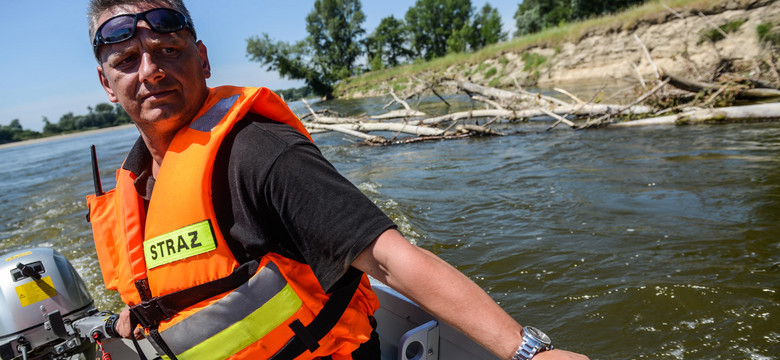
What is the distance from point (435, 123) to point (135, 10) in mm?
10528

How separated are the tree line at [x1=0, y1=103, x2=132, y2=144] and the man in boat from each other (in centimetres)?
8752

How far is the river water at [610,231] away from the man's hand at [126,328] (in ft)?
7.93

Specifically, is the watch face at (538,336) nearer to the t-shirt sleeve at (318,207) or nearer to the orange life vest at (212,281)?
the t-shirt sleeve at (318,207)

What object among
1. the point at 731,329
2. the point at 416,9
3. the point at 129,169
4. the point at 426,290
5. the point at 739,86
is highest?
the point at 416,9

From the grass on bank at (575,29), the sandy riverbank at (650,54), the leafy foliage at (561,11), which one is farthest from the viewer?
the leafy foliage at (561,11)

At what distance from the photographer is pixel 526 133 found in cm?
1010

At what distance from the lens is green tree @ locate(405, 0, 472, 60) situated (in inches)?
2552

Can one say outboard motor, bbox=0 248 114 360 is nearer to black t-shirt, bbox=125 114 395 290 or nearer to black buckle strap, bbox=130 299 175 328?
black buckle strap, bbox=130 299 175 328

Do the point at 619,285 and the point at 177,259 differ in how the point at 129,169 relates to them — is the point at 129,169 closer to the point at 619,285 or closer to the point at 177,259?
the point at 177,259

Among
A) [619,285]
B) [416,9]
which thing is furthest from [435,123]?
Result: [416,9]

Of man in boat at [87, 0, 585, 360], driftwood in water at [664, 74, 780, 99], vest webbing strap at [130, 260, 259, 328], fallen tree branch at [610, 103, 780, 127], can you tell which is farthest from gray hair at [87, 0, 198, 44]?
driftwood in water at [664, 74, 780, 99]

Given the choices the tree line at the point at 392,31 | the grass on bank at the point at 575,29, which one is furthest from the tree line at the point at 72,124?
the grass on bank at the point at 575,29

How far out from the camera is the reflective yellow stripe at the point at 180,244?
130 centimetres

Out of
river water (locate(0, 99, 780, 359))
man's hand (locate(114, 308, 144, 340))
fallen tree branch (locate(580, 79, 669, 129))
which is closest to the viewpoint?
man's hand (locate(114, 308, 144, 340))
